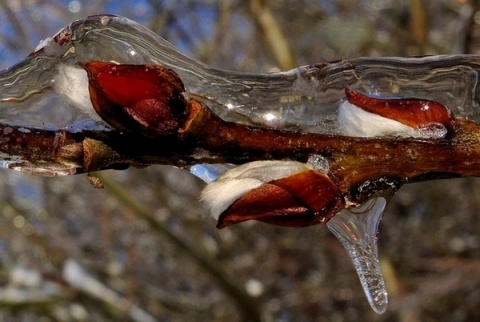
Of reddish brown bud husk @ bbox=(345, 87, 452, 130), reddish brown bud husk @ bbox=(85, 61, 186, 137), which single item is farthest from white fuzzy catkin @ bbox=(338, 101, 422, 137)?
reddish brown bud husk @ bbox=(85, 61, 186, 137)

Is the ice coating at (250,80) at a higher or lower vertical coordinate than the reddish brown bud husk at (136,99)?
higher

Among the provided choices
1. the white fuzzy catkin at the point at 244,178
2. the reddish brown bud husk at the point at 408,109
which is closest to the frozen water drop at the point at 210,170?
the white fuzzy catkin at the point at 244,178

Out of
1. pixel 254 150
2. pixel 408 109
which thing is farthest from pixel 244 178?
pixel 408 109

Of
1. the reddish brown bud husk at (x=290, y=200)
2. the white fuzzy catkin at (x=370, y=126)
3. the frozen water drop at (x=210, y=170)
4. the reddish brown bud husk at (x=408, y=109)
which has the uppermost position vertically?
the reddish brown bud husk at (x=408, y=109)

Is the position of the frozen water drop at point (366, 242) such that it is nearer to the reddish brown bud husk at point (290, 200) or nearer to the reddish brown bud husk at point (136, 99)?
the reddish brown bud husk at point (290, 200)

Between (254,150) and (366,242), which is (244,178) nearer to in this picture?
(254,150)

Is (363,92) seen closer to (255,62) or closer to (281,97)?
(281,97)

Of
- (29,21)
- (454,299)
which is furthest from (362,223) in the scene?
(29,21)
